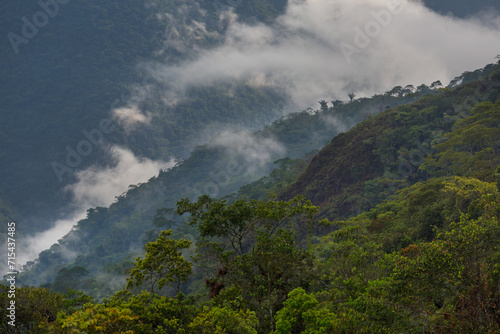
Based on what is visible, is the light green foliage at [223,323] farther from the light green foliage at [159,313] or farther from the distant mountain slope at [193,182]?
the distant mountain slope at [193,182]

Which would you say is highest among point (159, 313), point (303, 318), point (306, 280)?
point (159, 313)

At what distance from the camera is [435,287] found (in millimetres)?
11773

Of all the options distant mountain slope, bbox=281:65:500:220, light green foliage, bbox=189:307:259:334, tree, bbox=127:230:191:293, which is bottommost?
light green foliage, bbox=189:307:259:334

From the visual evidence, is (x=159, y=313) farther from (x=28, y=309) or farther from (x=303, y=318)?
(x=28, y=309)

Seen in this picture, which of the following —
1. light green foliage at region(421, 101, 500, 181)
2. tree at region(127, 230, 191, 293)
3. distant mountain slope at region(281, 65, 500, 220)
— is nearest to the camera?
tree at region(127, 230, 191, 293)

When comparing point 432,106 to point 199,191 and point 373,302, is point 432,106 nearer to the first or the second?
point 373,302

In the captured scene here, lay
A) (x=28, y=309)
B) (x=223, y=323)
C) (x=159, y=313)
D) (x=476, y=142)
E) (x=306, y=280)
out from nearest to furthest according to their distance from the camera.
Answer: (x=223, y=323) < (x=159, y=313) < (x=28, y=309) < (x=306, y=280) < (x=476, y=142)

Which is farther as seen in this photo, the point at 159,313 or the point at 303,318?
the point at 159,313

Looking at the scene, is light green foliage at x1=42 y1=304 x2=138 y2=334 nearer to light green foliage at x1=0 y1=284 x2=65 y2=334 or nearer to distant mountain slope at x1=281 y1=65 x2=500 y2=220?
light green foliage at x1=0 y1=284 x2=65 y2=334

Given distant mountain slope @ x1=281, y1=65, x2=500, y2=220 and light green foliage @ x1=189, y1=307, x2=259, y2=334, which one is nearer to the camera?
light green foliage @ x1=189, y1=307, x2=259, y2=334

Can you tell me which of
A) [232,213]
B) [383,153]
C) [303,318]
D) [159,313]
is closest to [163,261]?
[159,313]

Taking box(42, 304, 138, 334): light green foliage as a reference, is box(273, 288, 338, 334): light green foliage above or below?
below

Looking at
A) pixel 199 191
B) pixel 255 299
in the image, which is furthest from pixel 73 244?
pixel 255 299

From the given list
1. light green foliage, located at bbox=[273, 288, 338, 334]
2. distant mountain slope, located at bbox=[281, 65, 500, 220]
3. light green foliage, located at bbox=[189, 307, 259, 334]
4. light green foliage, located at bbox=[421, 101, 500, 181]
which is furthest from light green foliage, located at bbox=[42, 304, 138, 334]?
distant mountain slope, located at bbox=[281, 65, 500, 220]
